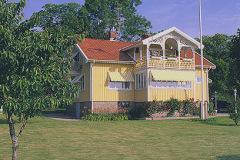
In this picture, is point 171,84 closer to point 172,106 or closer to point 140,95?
point 172,106

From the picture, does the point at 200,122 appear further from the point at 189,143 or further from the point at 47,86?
the point at 47,86

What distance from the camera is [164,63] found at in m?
29.7

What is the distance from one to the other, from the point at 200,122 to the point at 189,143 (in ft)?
35.4

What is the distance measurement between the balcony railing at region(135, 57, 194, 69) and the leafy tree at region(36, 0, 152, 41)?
17429 mm

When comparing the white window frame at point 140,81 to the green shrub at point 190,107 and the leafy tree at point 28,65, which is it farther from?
the leafy tree at point 28,65

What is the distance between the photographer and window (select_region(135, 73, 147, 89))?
97.8 feet

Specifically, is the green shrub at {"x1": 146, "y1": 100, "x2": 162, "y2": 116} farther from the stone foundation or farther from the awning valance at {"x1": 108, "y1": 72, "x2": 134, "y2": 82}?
the awning valance at {"x1": 108, "y1": 72, "x2": 134, "y2": 82}

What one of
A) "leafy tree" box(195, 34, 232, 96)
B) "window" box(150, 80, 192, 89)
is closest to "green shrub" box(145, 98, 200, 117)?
"window" box(150, 80, 192, 89)

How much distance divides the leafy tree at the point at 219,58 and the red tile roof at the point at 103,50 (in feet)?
78.9

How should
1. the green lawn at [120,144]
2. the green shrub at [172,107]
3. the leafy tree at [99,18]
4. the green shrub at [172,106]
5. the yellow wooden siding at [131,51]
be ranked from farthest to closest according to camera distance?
the leafy tree at [99,18] → the yellow wooden siding at [131,51] → the green shrub at [172,106] → the green shrub at [172,107] → the green lawn at [120,144]

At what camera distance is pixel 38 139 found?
16.2 metres

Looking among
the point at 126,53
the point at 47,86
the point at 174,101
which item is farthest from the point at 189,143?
the point at 126,53

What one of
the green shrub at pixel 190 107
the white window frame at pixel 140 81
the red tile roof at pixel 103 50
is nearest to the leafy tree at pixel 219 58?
the green shrub at pixel 190 107

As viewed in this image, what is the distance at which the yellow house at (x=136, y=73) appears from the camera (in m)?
29.4
